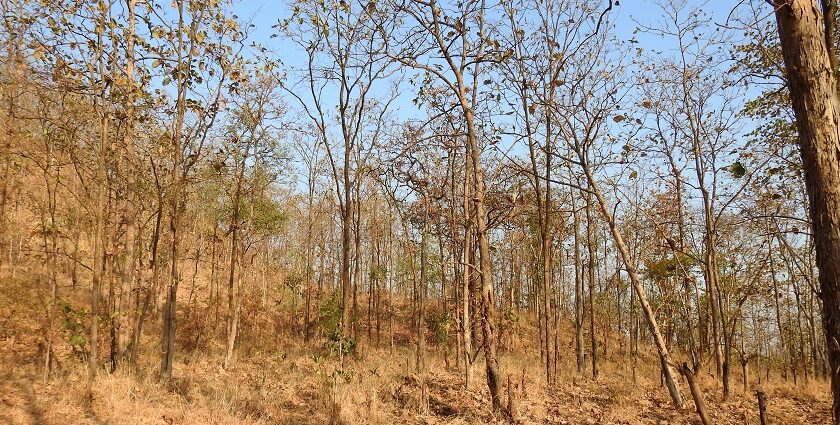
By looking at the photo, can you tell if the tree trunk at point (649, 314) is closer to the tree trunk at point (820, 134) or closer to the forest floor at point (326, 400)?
the forest floor at point (326, 400)

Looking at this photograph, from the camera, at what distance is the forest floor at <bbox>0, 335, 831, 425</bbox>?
7.18 meters

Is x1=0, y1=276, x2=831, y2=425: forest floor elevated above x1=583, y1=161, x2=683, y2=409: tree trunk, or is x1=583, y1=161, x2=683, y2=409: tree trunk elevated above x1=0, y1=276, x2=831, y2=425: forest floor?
x1=583, y1=161, x2=683, y2=409: tree trunk

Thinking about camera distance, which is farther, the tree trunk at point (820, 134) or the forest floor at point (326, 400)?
the forest floor at point (326, 400)

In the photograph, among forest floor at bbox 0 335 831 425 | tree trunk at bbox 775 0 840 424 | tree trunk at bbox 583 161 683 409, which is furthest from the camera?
forest floor at bbox 0 335 831 425

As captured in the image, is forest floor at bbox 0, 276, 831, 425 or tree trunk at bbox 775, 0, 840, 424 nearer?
tree trunk at bbox 775, 0, 840, 424

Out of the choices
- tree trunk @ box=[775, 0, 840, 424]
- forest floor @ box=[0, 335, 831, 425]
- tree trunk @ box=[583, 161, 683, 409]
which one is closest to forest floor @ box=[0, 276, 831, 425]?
forest floor @ box=[0, 335, 831, 425]

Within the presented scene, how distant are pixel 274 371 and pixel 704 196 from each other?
12198 mm

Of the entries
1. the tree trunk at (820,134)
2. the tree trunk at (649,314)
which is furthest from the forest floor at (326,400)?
the tree trunk at (820,134)

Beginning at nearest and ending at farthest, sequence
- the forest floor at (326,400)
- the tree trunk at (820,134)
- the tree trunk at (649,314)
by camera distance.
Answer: the tree trunk at (820,134), the tree trunk at (649,314), the forest floor at (326,400)

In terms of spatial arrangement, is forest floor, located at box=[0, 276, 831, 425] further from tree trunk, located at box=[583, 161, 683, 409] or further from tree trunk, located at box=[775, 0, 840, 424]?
tree trunk, located at box=[775, 0, 840, 424]

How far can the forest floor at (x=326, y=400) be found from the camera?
23.6 ft

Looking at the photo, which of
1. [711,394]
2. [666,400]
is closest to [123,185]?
[666,400]

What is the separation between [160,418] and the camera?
7.02m

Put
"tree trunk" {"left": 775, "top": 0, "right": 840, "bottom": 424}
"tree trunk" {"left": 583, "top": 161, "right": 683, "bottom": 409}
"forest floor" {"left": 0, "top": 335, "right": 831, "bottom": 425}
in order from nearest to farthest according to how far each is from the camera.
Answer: "tree trunk" {"left": 775, "top": 0, "right": 840, "bottom": 424}, "tree trunk" {"left": 583, "top": 161, "right": 683, "bottom": 409}, "forest floor" {"left": 0, "top": 335, "right": 831, "bottom": 425}
